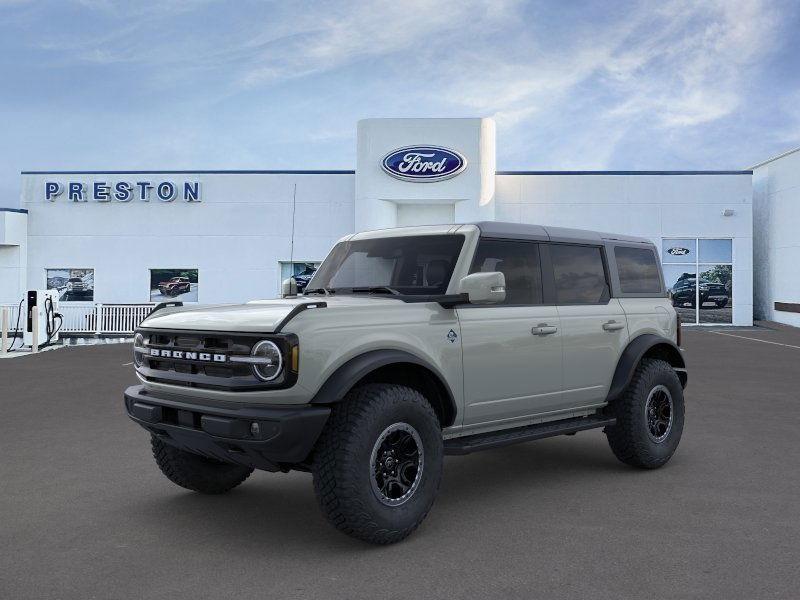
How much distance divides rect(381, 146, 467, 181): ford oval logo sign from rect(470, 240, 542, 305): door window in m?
21.3

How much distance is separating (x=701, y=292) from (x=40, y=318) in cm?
2332

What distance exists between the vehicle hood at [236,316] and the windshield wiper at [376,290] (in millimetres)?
159

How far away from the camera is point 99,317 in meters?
26.9

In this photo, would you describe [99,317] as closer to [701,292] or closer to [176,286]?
[176,286]

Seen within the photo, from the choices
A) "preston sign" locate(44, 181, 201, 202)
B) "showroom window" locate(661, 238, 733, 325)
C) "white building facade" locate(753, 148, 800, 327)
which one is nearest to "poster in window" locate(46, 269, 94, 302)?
"preston sign" locate(44, 181, 201, 202)

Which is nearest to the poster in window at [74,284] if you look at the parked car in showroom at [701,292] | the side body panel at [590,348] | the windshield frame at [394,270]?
the parked car in showroom at [701,292]

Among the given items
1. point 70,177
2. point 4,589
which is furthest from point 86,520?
point 70,177

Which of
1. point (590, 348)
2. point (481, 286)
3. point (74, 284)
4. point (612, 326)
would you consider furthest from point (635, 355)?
point (74, 284)

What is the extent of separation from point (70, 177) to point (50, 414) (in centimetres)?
2190

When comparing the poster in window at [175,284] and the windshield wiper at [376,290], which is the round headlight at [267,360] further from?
the poster in window at [175,284]

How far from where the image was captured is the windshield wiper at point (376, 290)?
5.45 m

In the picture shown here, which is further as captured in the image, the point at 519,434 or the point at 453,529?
the point at 519,434

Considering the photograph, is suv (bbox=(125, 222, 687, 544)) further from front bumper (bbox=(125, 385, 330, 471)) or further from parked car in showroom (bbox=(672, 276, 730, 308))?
parked car in showroom (bbox=(672, 276, 730, 308))

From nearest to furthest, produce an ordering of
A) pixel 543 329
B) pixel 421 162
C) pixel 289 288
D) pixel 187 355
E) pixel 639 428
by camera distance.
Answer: pixel 187 355 → pixel 543 329 → pixel 639 428 → pixel 289 288 → pixel 421 162
